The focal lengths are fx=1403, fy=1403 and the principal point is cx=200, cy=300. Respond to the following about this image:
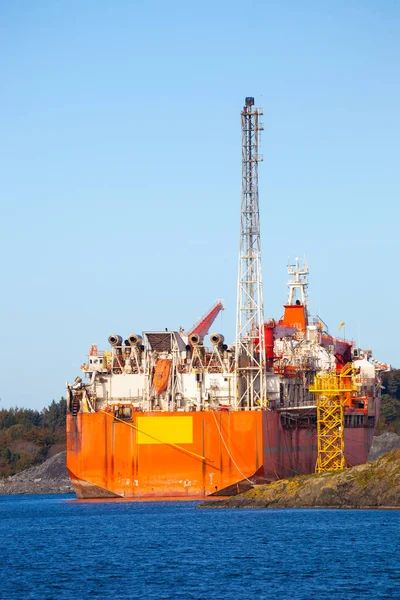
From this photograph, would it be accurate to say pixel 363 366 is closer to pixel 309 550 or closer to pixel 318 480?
pixel 318 480

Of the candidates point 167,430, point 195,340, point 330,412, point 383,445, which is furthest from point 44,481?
point 330,412

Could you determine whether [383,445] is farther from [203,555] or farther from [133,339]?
[203,555]

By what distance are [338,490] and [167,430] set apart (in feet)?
41.1

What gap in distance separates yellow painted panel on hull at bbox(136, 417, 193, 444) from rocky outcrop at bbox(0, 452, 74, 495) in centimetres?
4235

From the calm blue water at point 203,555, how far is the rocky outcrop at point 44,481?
4412cm

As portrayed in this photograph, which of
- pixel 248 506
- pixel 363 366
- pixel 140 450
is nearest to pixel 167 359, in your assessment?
pixel 140 450

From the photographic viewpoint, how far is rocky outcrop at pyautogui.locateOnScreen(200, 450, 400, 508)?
230 feet

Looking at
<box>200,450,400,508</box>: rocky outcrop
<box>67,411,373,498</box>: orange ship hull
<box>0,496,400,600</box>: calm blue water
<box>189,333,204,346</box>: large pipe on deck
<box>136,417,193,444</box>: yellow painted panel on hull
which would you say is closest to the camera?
<box>0,496,400,600</box>: calm blue water

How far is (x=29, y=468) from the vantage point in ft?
438

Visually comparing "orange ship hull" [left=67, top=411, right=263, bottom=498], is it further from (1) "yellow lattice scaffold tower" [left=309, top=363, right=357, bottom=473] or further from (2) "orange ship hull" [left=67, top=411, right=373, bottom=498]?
(1) "yellow lattice scaffold tower" [left=309, top=363, right=357, bottom=473]

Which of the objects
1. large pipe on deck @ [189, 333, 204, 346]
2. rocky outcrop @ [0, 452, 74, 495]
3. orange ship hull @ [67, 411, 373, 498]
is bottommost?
rocky outcrop @ [0, 452, 74, 495]

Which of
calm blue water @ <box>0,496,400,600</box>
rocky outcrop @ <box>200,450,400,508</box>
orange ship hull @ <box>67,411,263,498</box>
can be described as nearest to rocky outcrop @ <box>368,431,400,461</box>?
orange ship hull @ <box>67,411,263,498</box>

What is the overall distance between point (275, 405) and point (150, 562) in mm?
30964

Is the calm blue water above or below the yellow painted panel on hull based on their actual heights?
below
